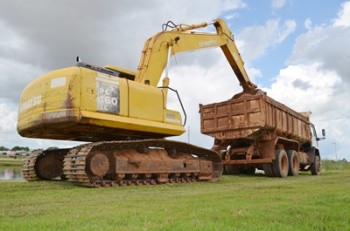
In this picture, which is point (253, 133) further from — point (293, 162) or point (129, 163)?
point (129, 163)

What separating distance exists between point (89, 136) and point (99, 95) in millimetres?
2032

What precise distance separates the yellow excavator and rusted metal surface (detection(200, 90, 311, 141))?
10.6 feet

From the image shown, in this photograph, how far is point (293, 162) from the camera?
18.4 meters

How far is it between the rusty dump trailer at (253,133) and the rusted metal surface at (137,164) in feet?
10.7

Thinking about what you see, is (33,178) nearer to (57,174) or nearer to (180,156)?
(57,174)

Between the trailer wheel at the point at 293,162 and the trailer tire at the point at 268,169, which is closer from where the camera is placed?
the trailer tire at the point at 268,169

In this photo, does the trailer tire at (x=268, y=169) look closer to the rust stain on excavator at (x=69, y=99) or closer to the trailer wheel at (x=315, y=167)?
the trailer wheel at (x=315, y=167)

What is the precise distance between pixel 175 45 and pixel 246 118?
16.6 feet

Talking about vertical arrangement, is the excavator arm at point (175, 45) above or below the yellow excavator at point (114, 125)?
above

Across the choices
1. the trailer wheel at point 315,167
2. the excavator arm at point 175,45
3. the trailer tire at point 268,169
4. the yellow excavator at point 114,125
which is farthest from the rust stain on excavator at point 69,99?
the trailer wheel at point 315,167

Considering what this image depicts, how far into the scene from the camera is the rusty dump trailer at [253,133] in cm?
1605

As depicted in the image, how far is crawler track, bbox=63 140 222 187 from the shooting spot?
9.45 metres

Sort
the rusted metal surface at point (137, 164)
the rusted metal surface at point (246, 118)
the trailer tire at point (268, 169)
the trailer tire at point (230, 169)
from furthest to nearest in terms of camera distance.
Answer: the trailer tire at point (230, 169) < the trailer tire at point (268, 169) < the rusted metal surface at point (246, 118) < the rusted metal surface at point (137, 164)

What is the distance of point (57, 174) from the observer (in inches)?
480
